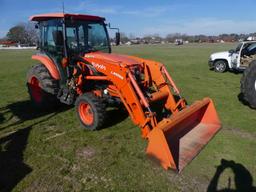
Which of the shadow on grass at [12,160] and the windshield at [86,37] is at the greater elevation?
the windshield at [86,37]

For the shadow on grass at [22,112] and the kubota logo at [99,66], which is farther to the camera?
the shadow on grass at [22,112]

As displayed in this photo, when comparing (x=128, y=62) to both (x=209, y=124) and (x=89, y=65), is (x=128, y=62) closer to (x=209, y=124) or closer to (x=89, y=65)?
(x=89, y=65)

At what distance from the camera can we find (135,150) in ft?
17.8

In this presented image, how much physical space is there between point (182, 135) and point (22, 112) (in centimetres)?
482

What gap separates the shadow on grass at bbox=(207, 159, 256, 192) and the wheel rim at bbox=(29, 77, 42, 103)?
18.0 feet

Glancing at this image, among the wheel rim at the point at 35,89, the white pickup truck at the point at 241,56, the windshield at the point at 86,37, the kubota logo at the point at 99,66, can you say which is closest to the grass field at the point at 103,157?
the wheel rim at the point at 35,89

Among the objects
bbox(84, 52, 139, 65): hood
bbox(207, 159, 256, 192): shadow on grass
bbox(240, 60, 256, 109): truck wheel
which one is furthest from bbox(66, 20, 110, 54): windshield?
bbox(207, 159, 256, 192): shadow on grass

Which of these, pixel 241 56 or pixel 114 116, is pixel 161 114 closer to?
pixel 114 116

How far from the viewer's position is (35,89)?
27.5 ft

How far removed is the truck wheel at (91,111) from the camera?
606cm

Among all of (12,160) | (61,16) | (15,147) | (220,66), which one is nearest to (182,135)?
(12,160)

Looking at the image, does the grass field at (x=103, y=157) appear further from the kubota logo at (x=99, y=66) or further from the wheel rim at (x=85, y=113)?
the kubota logo at (x=99, y=66)

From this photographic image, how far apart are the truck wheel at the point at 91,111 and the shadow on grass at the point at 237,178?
8.49 feet

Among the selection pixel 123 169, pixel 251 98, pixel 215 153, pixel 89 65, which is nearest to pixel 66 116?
pixel 89 65
